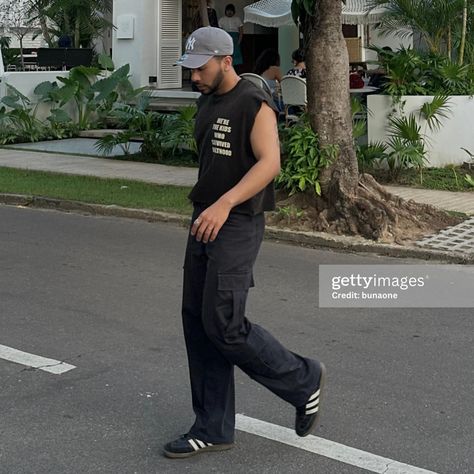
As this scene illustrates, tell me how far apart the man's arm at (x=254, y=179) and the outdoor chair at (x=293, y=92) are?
9918 mm

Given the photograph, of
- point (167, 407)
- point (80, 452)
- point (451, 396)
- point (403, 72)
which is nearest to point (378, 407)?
point (451, 396)

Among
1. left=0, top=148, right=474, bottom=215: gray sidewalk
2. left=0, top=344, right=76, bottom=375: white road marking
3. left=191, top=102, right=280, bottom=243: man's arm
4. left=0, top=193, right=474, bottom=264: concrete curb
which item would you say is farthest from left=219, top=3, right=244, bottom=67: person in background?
left=191, top=102, right=280, bottom=243: man's arm

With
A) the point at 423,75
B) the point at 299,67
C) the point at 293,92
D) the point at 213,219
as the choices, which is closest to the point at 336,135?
the point at 423,75

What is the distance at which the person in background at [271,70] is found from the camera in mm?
15523

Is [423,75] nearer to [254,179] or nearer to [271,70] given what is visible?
[271,70]

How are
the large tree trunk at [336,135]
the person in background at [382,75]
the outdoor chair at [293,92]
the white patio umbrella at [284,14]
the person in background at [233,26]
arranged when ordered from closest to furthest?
the large tree trunk at [336,135]
the person in background at [382,75]
the outdoor chair at [293,92]
the white patio umbrella at [284,14]
the person in background at [233,26]

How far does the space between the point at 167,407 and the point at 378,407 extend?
1.18 metres

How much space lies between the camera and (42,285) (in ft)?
25.2

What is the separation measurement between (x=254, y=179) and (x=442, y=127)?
385 inches

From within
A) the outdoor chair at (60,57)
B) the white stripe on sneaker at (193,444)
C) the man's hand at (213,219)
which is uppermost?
the outdoor chair at (60,57)

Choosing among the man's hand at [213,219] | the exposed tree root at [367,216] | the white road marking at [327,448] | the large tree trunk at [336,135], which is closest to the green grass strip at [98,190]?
the exposed tree root at [367,216]

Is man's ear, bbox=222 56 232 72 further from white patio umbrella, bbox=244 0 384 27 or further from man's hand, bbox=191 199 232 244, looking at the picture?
white patio umbrella, bbox=244 0 384 27

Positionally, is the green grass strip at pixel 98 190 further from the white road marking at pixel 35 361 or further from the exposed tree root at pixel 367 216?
the white road marking at pixel 35 361

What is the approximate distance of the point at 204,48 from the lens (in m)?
4.08
